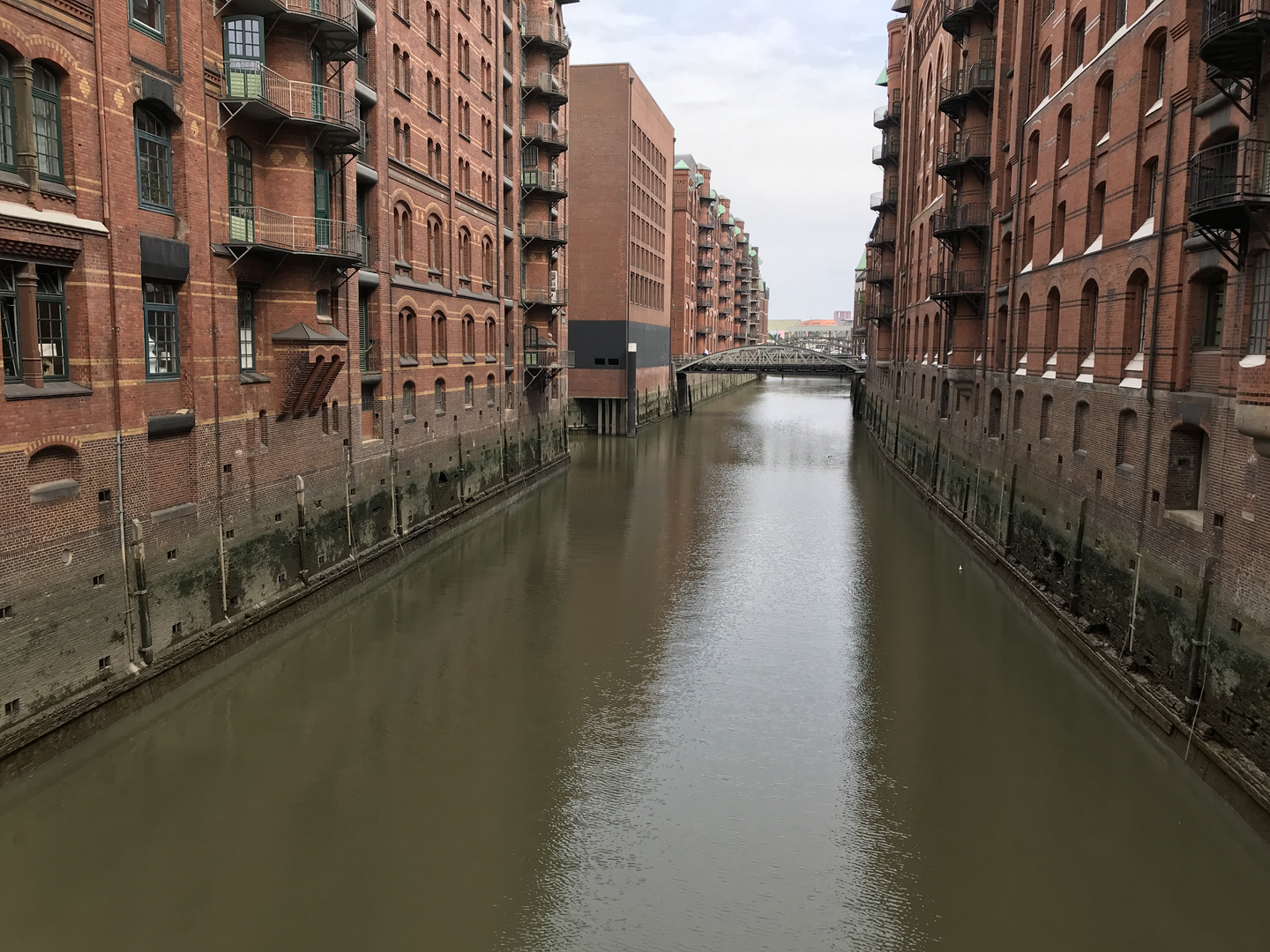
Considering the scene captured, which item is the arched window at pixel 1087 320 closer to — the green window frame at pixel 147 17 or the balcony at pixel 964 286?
the balcony at pixel 964 286

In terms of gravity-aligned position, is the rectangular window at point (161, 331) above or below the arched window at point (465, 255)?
below

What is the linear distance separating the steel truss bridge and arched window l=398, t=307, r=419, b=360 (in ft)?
143

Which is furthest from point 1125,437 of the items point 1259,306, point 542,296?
point 542,296

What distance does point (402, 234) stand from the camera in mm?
25844

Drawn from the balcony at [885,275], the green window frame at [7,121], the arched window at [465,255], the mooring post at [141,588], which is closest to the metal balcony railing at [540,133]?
the arched window at [465,255]

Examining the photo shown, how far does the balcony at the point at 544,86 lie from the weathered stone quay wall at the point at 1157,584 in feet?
77.8

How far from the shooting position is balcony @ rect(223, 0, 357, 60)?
54.5 ft

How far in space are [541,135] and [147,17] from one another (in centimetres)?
2532

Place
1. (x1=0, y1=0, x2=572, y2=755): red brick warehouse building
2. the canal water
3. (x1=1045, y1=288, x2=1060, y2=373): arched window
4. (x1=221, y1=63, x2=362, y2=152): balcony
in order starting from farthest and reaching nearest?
(x1=1045, y1=288, x2=1060, y2=373): arched window, (x1=221, y1=63, x2=362, y2=152): balcony, (x1=0, y1=0, x2=572, y2=755): red brick warehouse building, the canal water

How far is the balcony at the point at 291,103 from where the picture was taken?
16.5 m

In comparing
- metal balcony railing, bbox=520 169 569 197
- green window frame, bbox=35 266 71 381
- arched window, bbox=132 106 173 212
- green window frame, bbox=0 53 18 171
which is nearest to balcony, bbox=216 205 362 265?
arched window, bbox=132 106 173 212

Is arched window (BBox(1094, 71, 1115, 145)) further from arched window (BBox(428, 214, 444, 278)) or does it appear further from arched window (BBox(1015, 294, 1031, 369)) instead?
arched window (BBox(428, 214, 444, 278))

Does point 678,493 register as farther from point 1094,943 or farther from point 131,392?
point 1094,943

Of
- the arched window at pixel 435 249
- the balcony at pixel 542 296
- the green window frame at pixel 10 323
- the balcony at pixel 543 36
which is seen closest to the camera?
the green window frame at pixel 10 323
